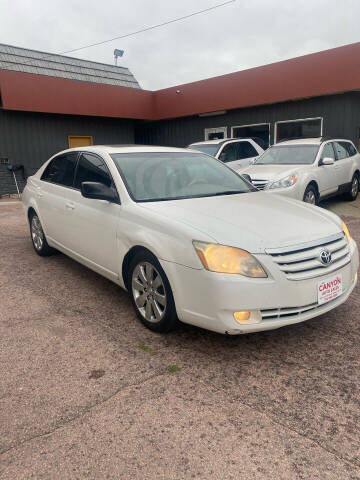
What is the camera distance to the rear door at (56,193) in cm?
459

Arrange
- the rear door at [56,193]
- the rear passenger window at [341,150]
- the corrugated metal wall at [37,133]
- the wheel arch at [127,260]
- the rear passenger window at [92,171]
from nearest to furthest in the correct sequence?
the wheel arch at [127,260]
the rear passenger window at [92,171]
the rear door at [56,193]
the rear passenger window at [341,150]
the corrugated metal wall at [37,133]

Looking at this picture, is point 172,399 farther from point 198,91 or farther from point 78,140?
point 78,140

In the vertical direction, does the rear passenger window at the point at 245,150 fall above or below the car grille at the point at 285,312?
A: above

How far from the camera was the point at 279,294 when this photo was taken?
266 centimetres

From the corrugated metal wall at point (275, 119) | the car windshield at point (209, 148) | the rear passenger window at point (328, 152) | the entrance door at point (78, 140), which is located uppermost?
the corrugated metal wall at point (275, 119)

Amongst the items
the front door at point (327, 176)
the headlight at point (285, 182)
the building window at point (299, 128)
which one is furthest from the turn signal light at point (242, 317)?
the building window at point (299, 128)

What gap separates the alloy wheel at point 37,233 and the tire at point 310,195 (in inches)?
204

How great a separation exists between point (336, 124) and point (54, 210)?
10.2 meters

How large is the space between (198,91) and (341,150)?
677 cm

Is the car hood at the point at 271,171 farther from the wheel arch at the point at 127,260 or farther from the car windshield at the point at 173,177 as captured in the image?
the wheel arch at the point at 127,260

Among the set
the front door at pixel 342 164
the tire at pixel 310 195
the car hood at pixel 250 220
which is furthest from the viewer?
the front door at pixel 342 164

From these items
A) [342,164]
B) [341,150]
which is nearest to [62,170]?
[342,164]

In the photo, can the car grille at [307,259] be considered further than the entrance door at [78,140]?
No

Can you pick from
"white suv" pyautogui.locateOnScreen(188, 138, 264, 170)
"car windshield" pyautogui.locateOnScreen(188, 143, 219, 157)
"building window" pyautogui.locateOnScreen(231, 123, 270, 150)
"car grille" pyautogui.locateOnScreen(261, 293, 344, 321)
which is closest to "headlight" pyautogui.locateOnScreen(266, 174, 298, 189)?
"white suv" pyautogui.locateOnScreen(188, 138, 264, 170)
